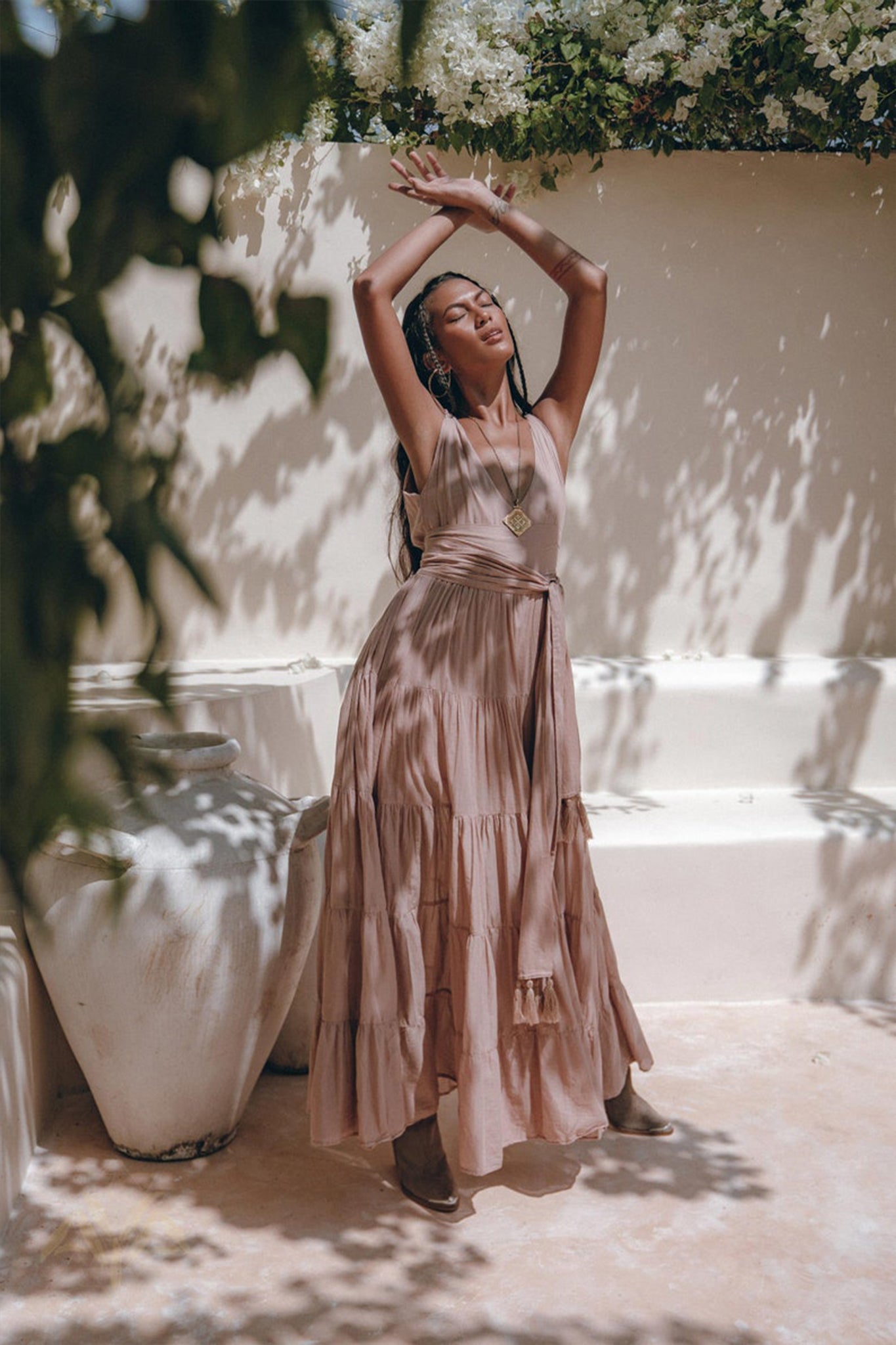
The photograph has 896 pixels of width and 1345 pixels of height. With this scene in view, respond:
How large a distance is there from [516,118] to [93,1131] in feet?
12.6

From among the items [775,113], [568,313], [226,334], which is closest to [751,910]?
[568,313]

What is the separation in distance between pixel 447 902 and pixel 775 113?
11.8 ft

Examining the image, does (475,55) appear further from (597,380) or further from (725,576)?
(725,576)

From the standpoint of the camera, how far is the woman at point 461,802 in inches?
119

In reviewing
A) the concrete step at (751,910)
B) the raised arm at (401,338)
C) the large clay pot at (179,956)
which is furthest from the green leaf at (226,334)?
the concrete step at (751,910)

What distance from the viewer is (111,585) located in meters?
0.68

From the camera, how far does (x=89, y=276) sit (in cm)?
67

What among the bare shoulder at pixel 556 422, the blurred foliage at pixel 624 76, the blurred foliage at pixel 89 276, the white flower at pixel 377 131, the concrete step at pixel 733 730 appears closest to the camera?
the blurred foliage at pixel 89 276

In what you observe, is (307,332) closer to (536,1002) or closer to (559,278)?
(536,1002)

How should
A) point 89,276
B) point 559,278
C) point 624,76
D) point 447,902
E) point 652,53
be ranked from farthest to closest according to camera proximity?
1. point 624,76
2. point 652,53
3. point 559,278
4. point 447,902
5. point 89,276

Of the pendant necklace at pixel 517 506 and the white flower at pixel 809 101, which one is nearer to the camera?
the pendant necklace at pixel 517 506

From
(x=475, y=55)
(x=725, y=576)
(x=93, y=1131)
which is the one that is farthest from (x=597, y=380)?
(x=93, y=1131)

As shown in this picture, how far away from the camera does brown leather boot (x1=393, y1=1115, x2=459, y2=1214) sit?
308 centimetres

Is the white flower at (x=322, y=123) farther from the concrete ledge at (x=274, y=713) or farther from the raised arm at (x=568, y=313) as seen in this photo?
the raised arm at (x=568, y=313)
